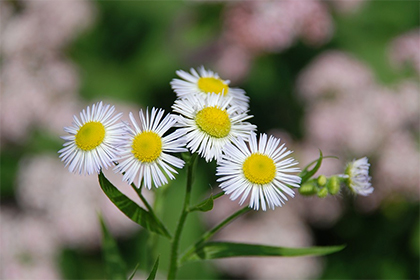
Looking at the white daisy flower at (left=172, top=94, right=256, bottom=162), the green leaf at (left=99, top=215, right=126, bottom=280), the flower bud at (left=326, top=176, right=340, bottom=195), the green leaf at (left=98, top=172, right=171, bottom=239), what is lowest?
the green leaf at (left=99, top=215, right=126, bottom=280)

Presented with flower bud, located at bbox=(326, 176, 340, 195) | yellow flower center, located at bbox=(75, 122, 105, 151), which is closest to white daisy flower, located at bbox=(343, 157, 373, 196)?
flower bud, located at bbox=(326, 176, 340, 195)

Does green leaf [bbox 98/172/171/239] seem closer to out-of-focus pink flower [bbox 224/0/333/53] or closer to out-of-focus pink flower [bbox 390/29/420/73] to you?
out-of-focus pink flower [bbox 224/0/333/53]

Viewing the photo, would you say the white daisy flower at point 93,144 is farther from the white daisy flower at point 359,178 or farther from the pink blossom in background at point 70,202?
the pink blossom in background at point 70,202

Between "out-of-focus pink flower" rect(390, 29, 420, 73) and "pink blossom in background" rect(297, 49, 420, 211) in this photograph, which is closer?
"pink blossom in background" rect(297, 49, 420, 211)

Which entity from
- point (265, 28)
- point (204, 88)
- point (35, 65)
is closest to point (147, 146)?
point (204, 88)

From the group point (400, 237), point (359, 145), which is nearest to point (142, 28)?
point (359, 145)

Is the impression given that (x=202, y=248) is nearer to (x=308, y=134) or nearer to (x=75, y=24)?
(x=308, y=134)
